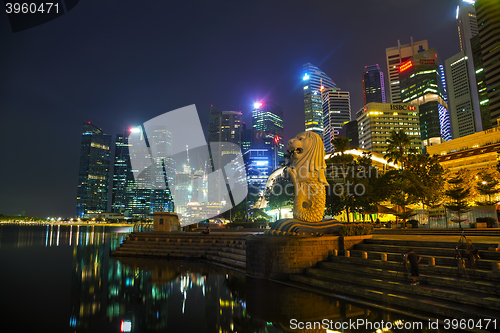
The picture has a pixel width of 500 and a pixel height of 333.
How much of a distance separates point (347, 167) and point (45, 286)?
1150 inches

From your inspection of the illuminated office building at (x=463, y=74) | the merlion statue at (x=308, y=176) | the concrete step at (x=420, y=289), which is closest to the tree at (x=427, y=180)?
the merlion statue at (x=308, y=176)

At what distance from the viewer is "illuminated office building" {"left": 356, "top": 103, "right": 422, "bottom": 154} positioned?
133 m

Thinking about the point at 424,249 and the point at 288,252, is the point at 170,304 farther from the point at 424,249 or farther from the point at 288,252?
the point at 424,249

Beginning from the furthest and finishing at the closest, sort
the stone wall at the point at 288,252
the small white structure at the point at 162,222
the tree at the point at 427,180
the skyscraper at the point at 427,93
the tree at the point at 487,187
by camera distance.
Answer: the skyscraper at the point at 427,93
the tree at the point at 427,180
the small white structure at the point at 162,222
the tree at the point at 487,187
the stone wall at the point at 288,252

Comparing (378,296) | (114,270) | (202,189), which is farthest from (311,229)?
(202,189)

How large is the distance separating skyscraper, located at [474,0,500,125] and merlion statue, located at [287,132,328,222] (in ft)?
355

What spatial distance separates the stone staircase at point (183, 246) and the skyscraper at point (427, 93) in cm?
15815

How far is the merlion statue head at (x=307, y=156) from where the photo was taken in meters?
13.7

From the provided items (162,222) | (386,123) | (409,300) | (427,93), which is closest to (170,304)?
(409,300)

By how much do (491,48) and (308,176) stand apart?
407ft

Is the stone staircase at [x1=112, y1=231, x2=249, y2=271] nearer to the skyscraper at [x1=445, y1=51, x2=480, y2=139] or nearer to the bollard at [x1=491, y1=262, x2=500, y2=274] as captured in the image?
the bollard at [x1=491, y1=262, x2=500, y2=274]

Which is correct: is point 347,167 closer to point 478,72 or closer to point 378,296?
point 378,296

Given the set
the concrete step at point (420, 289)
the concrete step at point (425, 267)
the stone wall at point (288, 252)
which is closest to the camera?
the concrete step at point (420, 289)

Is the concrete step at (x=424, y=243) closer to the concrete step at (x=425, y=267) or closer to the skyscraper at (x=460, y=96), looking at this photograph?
the concrete step at (x=425, y=267)
